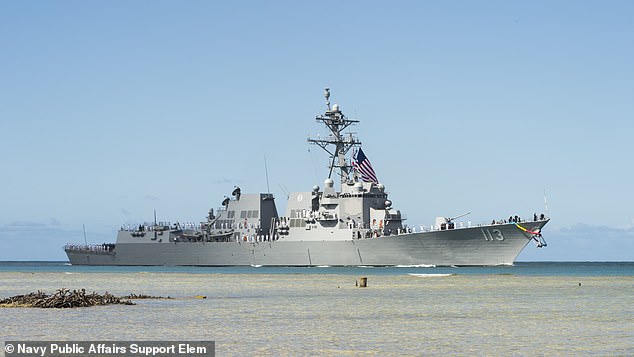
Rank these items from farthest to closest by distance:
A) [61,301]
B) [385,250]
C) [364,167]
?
1. [364,167]
2. [385,250]
3. [61,301]

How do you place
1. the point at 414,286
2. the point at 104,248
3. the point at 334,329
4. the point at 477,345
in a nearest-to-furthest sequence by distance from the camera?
the point at 477,345
the point at 334,329
the point at 414,286
the point at 104,248

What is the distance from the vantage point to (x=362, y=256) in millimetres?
76938

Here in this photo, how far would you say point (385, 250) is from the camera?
2960 inches

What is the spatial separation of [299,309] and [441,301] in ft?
19.6

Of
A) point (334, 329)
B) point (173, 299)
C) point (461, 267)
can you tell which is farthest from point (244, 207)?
point (334, 329)

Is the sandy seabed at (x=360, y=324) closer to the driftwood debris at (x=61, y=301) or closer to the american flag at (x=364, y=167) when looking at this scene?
the driftwood debris at (x=61, y=301)

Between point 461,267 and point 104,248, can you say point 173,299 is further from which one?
point 104,248

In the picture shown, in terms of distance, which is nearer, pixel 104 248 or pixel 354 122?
pixel 354 122

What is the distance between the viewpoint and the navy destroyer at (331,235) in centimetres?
7325

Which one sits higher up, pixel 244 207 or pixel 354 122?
pixel 354 122

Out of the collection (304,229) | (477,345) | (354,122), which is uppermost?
(354,122)

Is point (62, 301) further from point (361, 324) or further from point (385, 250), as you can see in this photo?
point (385, 250)

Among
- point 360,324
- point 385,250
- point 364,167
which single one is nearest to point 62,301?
point 360,324

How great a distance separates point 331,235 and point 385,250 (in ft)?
20.2
